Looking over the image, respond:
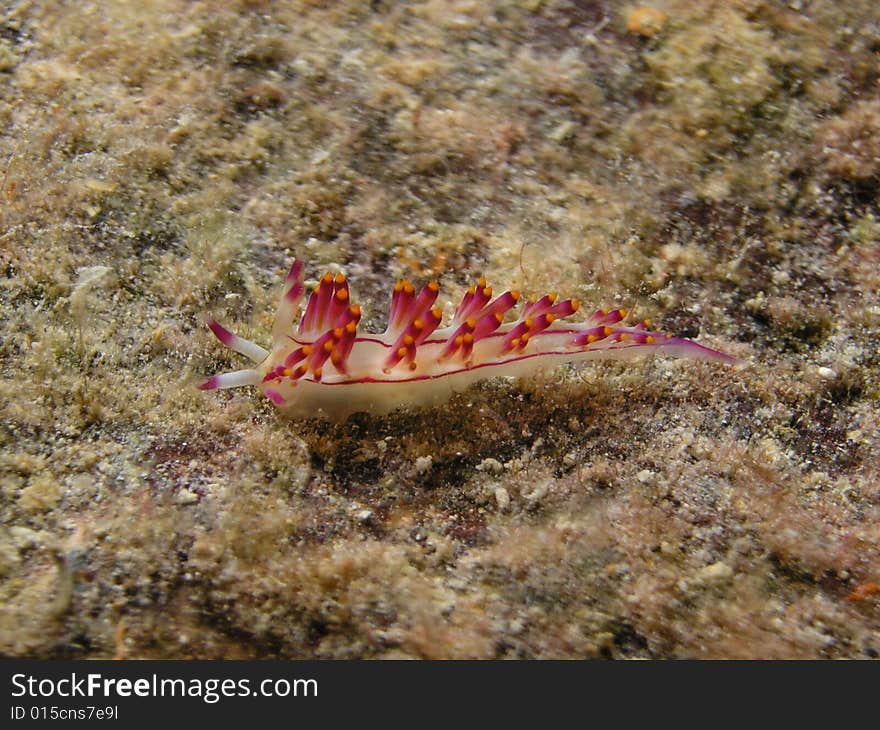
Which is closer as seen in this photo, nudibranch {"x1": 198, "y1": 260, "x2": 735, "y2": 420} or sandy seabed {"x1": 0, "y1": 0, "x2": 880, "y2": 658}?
sandy seabed {"x1": 0, "y1": 0, "x2": 880, "y2": 658}

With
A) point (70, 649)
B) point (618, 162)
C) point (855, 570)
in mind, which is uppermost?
point (618, 162)

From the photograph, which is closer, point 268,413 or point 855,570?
point 855,570

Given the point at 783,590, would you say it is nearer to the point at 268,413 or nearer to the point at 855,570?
the point at 855,570

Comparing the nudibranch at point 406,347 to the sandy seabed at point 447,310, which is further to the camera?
the nudibranch at point 406,347

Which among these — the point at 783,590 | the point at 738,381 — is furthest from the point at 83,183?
the point at 783,590

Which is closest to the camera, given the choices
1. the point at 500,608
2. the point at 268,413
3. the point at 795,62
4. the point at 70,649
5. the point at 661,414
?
the point at 70,649

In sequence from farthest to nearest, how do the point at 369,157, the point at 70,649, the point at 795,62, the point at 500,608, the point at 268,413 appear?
1. the point at 795,62
2. the point at 369,157
3. the point at 268,413
4. the point at 500,608
5. the point at 70,649

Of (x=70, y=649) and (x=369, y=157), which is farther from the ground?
(x=369, y=157)

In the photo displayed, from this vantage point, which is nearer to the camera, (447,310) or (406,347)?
(406,347)
